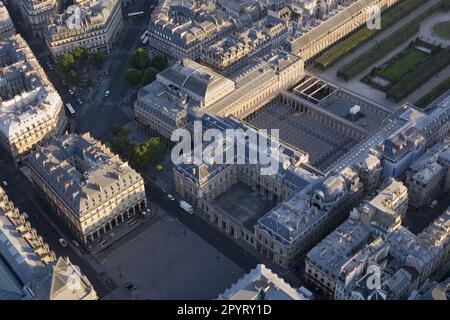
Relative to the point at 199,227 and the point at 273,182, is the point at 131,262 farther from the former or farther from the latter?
the point at 273,182

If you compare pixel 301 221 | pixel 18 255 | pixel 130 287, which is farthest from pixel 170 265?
pixel 18 255

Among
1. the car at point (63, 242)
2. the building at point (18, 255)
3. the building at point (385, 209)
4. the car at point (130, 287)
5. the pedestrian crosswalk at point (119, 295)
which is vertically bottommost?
the car at point (130, 287)

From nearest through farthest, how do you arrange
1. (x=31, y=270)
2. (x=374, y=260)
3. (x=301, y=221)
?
1. (x=31, y=270)
2. (x=374, y=260)
3. (x=301, y=221)

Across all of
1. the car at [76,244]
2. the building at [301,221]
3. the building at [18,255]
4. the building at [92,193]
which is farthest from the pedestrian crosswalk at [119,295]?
the building at [301,221]

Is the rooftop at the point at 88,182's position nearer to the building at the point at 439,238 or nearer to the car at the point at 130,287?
the car at the point at 130,287

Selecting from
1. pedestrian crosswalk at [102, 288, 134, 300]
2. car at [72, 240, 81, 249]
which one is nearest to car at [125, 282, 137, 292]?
Answer: pedestrian crosswalk at [102, 288, 134, 300]

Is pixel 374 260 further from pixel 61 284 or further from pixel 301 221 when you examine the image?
pixel 61 284
